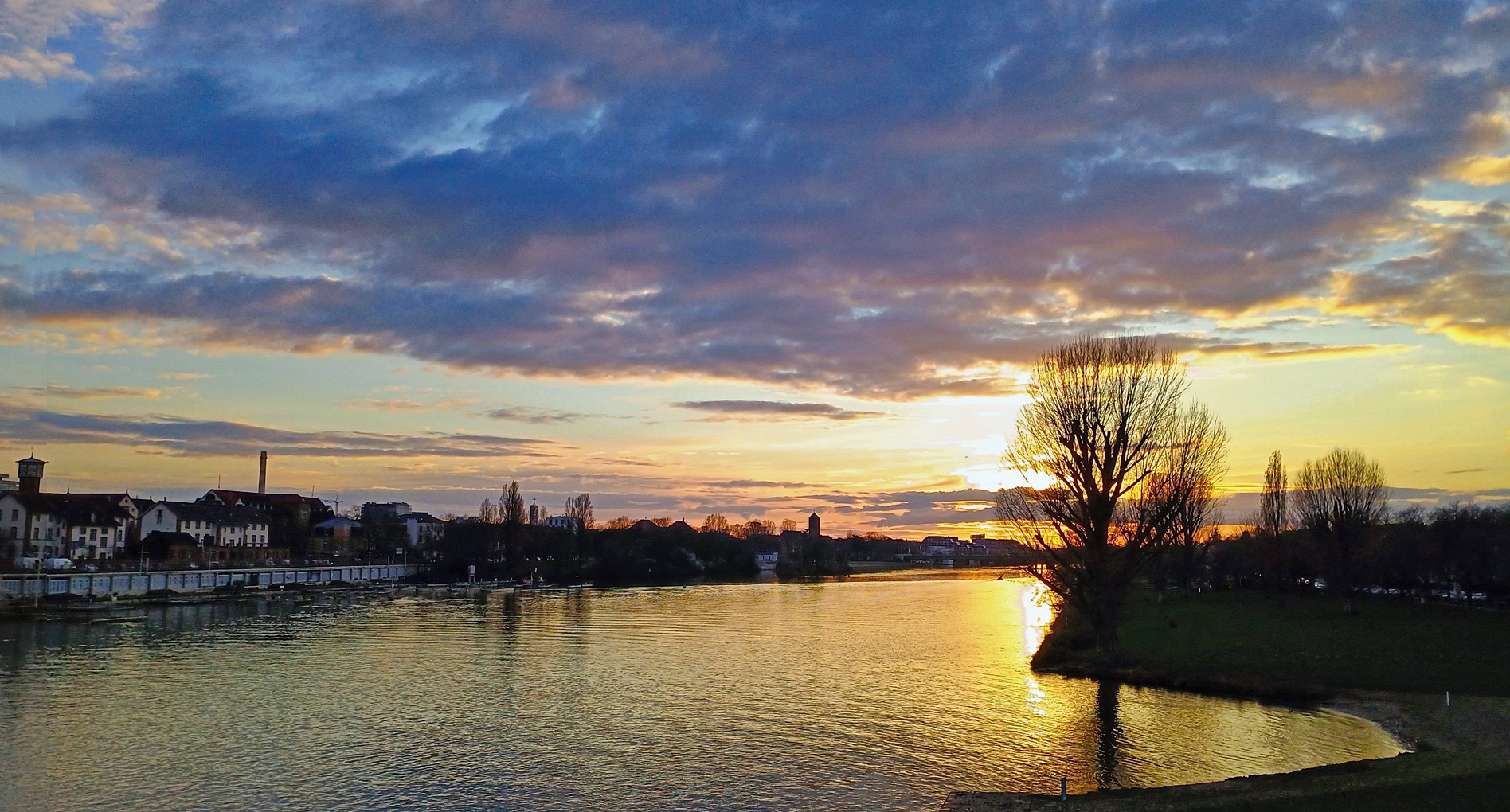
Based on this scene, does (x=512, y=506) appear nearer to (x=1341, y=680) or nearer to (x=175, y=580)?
(x=175, y=580)

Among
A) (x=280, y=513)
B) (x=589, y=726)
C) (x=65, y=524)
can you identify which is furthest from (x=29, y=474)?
(x=589, y=726)

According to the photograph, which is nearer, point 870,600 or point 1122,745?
point 1122,745

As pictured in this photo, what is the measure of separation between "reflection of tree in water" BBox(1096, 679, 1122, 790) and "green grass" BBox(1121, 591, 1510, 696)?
4.69 meters

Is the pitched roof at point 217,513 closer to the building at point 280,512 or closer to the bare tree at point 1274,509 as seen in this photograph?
the building at point 280,512

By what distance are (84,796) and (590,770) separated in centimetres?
1407

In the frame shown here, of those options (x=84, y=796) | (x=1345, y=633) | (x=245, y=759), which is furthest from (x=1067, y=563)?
(x=84, y=796)

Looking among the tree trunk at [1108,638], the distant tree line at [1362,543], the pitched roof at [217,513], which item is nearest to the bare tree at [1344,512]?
the distant tree line at [1362,543]

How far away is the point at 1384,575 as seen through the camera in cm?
10250

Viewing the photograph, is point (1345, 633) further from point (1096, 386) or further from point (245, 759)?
point (245, 759)

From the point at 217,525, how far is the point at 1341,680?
503 ft

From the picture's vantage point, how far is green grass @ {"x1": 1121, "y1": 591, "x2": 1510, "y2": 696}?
3984 centimetres

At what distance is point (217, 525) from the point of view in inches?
5704

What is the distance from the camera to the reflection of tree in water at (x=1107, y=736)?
27.4m

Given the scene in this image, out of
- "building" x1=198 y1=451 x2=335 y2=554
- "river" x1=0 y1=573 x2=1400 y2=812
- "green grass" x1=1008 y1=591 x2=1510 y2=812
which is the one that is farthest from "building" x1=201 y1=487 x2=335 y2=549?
"green grass" x1=1008 y1=591 x2=1510 y2=812
